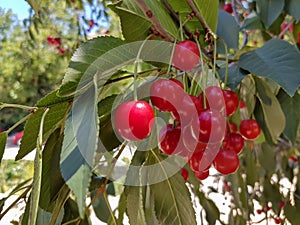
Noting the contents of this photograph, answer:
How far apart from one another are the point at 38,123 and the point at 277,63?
1.14 feet

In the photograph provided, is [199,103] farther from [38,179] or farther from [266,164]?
[266,164]

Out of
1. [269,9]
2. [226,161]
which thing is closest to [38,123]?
[226,161]

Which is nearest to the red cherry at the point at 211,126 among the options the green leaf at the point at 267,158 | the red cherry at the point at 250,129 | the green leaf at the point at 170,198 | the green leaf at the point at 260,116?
the green leaf at the point at 170,198

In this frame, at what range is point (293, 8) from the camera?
39.2 inches

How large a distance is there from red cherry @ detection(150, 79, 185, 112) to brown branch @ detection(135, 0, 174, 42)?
115mm

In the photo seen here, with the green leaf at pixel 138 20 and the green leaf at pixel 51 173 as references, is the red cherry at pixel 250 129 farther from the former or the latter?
the green leaf at pixel 51 173

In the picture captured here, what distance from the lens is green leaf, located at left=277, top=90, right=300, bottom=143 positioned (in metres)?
0.93

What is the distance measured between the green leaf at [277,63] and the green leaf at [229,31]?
0.40 ft

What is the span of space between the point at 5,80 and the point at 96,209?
6511 mm

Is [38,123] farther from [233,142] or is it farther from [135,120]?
[233,142]

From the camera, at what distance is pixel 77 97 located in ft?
1.52

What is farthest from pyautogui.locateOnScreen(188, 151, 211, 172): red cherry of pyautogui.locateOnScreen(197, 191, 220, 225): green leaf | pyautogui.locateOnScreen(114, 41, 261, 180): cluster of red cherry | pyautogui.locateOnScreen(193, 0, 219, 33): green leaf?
pyautogui.locateOnScreen(197, 191, 220, 225): green leaf

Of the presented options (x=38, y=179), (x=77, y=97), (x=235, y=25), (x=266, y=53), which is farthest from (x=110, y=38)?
(x=235, y=25)

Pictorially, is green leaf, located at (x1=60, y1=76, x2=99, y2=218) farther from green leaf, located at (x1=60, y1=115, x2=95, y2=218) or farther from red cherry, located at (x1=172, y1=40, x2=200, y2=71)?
red cherry, located at (x1=172, y1=40, x2=200, y2=71)
